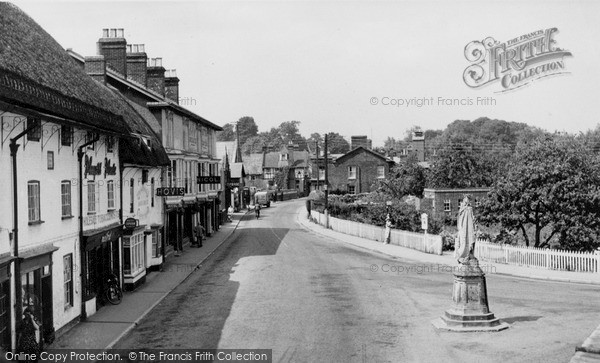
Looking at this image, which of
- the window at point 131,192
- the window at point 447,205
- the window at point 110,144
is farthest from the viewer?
the window at point 447,205

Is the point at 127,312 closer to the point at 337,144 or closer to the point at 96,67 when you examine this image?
the point at 96,67

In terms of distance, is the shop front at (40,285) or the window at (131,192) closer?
the shop front at (40,285)

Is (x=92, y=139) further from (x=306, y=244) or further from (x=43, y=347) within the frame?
(x=306, y=244)

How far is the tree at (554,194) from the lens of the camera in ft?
99.4

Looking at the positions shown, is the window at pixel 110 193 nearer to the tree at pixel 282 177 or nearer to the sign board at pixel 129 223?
the sign board at pixel 129 223

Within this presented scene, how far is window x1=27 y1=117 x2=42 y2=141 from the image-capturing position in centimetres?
1424

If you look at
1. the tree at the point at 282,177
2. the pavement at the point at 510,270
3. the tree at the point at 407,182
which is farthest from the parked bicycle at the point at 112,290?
the tree at the point at 282,177

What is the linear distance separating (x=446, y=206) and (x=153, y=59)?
27.7 metres

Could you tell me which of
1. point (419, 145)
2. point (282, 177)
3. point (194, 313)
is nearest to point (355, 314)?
point (194, 313)

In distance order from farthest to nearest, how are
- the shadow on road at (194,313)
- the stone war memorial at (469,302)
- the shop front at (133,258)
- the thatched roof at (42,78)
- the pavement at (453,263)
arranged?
1. the pavement at (453,263)
2. the shop front at (133,258)
3. the stone war memorial at (469,302)
4. the shadow on road at (194,313)
5. the thatched roof at (42,78)

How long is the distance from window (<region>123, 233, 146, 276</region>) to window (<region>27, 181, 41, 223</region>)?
8571 millimetres

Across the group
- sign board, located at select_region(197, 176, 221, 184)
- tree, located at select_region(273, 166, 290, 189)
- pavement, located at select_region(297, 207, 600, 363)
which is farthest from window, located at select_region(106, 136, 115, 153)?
tree, located at select_region(273, 166, 290, 189)

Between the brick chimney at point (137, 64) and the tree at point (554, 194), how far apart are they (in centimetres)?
2162

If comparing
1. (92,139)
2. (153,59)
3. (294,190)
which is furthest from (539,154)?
(294,190)
